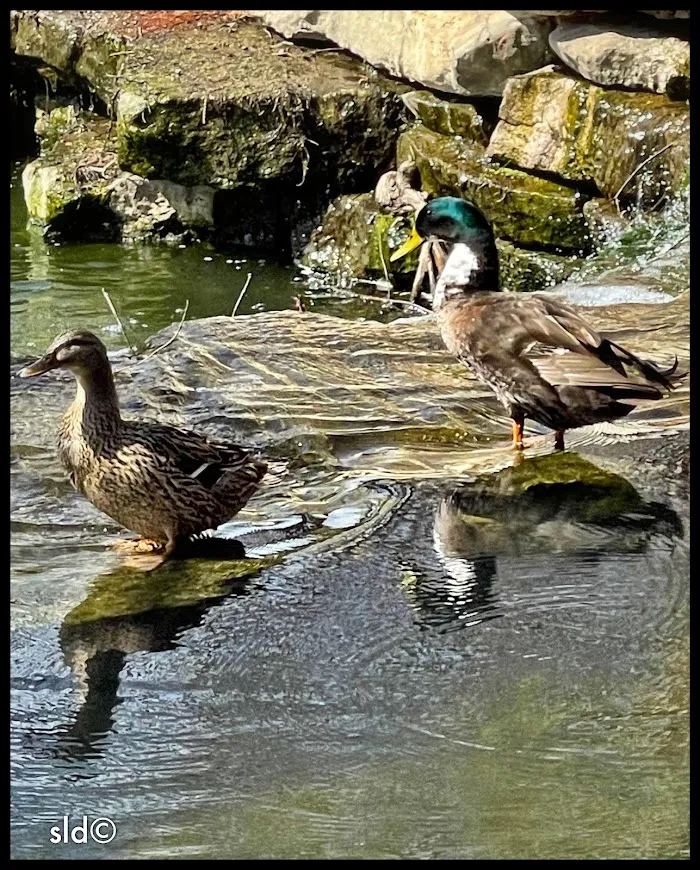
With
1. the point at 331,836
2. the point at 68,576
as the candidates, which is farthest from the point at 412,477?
the point at 331,836

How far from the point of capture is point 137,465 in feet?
14.6

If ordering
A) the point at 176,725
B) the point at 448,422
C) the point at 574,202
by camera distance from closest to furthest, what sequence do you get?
the point at 176,725 → the point at 448,422 → the point at 574,202

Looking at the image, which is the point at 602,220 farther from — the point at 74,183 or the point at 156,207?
the point at 74,183

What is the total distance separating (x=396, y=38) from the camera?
11.6 m

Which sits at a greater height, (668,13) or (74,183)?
(668,13)

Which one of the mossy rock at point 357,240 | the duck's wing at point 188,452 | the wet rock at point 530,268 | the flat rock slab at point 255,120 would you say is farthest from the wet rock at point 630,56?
the duck's wing at point 188,452

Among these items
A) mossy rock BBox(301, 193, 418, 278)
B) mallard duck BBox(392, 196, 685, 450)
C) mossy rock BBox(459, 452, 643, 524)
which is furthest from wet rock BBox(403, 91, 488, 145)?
mossy rock BBox(459, 452, 643, 524)

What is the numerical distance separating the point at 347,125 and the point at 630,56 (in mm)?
2872

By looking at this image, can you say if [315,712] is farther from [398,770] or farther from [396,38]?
[396,38]

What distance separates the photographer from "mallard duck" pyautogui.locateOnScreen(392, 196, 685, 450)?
16.7 feet

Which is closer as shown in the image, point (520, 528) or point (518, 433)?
point (520, 528)

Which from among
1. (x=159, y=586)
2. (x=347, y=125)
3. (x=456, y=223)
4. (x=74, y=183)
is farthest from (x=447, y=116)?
(x=159, y=586)

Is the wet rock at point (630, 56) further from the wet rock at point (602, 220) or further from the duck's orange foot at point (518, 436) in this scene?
the duck's orange foot at point (518, 436)

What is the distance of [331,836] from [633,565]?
1.65 metres
